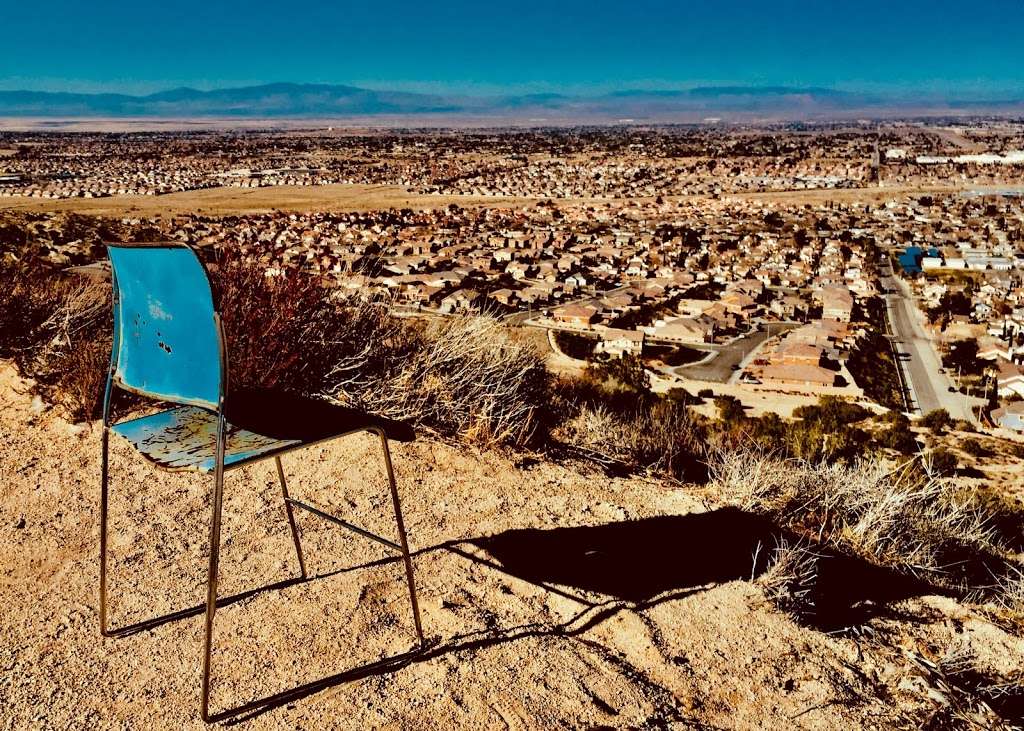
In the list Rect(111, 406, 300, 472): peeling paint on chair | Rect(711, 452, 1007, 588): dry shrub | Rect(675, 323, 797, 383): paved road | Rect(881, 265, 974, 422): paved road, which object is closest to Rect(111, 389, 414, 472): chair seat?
Rect(111, 406, 300, 472): peeling paint on chair

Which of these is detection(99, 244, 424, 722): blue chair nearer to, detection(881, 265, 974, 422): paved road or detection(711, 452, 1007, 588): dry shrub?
detection(711, 452, 1007, 588): dry shrub

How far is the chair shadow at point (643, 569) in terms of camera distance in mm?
2967

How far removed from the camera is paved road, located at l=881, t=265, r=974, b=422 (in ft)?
67.2

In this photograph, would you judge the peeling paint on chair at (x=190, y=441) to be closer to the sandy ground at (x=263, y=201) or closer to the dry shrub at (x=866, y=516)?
the dry shrub at (x=866, y=516)

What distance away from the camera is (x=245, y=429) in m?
2.43

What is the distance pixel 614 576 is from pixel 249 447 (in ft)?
5.66

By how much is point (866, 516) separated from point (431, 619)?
2.48 m

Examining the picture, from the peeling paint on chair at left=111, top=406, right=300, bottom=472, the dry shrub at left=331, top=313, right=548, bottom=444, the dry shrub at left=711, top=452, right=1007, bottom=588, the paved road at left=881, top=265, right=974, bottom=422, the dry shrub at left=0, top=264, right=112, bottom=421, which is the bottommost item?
the paved road at left=881, top=265, right=974, bottom=422

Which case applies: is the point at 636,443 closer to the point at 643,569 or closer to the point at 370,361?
the point at 643,569

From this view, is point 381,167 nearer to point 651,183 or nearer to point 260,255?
point 651,183

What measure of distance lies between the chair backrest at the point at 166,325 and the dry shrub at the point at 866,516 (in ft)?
10.2

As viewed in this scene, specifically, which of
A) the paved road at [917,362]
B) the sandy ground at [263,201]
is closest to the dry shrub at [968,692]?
the paved road at [917,362]

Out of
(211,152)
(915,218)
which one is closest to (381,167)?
(211,152)

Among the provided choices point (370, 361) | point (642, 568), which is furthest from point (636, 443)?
point (370, 361)
